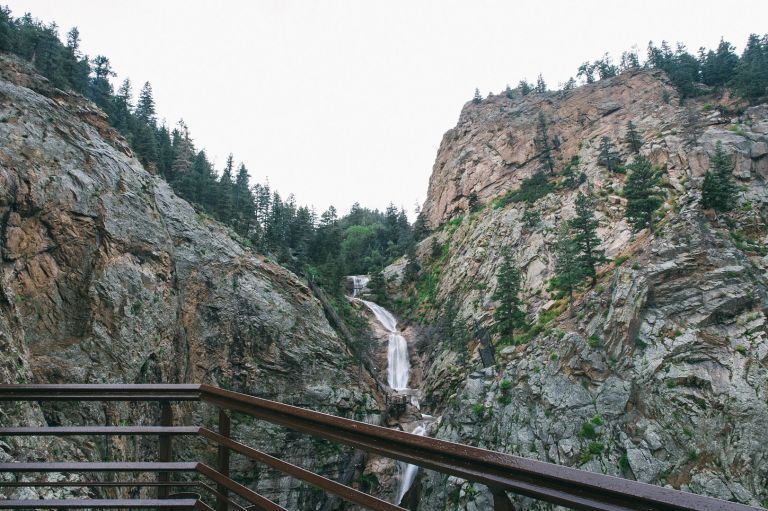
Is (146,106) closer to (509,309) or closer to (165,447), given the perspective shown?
(509,309)

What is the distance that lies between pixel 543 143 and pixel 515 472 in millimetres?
65542

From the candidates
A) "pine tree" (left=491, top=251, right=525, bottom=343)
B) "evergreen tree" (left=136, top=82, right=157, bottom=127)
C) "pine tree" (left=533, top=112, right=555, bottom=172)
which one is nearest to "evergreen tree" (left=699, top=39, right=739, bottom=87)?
"pine tree" (left=533, top=112, right=555, bottom=172)

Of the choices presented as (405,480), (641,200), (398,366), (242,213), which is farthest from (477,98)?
(405,480)

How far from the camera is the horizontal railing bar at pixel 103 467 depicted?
10.9 feet

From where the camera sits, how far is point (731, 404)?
19.0 meters

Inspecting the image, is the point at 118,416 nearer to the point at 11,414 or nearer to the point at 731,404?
the point at 11,414

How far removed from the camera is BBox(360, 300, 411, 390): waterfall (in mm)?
41406

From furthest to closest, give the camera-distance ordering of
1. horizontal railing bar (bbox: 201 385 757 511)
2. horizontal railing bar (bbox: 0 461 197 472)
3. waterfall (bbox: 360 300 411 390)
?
waterfall (bbox: 360 300 411 390)
horizontal railing bar (bbox: 0 461 197 472)
horizontal railing bar (bbox: 201 385 757 511)

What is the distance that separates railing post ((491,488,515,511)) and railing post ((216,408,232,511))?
2.43 meters

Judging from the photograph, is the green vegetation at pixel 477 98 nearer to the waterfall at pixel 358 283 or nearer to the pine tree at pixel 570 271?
the waterfall at pixel 358 283

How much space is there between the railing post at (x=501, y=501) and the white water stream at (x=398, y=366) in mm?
27109

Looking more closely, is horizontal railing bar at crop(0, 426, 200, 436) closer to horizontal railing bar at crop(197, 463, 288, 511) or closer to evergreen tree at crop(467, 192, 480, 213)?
horizontal railing bar at crop(197, 463, 288, 511)

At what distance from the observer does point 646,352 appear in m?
22.7

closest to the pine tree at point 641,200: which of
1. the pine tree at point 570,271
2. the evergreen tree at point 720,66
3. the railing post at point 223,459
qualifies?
the pine tree at point 570,271
